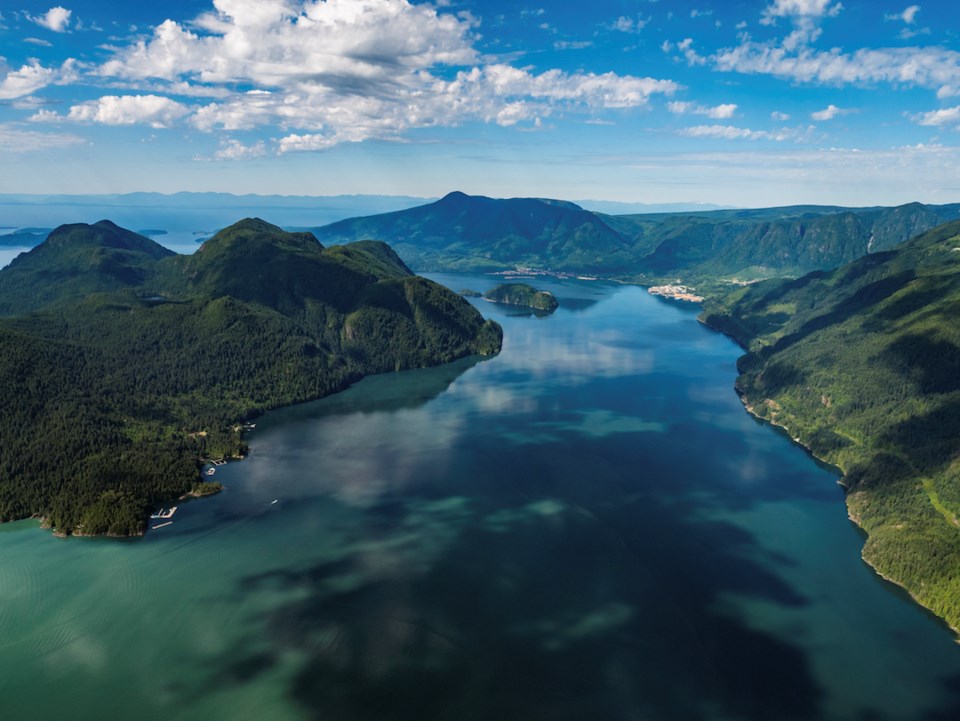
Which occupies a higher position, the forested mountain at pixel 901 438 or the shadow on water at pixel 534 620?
the forested mountain at pixel 901 438

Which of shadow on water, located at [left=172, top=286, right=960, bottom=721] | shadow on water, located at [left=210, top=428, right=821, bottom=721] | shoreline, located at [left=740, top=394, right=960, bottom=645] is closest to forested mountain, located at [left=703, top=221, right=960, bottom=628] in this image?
shoreline, located at [left=740, top=394, right=960, bottom=645]

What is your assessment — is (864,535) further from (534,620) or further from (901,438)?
(534,620)

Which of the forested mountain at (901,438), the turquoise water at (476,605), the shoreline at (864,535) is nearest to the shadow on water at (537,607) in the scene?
the turquoise water at (476,605)

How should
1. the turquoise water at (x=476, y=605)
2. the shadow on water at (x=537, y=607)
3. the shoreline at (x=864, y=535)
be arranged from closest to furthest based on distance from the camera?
the shadow on water at (x=537, y=607) → the turquoise water at (x=476, y=605) → the shoreline at (x=864, y=535)

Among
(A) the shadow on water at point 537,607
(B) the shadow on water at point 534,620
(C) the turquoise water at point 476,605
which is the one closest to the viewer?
(B) the shadow on water at point 534,620

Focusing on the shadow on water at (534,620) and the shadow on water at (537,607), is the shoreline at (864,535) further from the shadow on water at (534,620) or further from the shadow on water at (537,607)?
the shadow on water at (534,620)

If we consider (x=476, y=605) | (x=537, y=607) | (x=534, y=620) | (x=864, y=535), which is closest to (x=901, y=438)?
(x=864, y=535)

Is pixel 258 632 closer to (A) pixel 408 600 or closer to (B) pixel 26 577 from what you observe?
(A) pixel 408 600

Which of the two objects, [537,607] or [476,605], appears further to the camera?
[476,605]

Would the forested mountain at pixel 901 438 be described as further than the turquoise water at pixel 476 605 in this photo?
Yes
